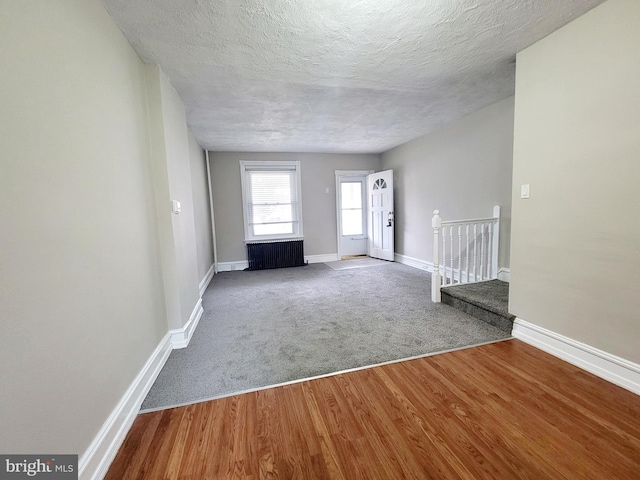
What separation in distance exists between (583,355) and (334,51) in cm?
291

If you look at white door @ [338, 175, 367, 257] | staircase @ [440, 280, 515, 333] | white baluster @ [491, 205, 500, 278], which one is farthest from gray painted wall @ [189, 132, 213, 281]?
white baluster @ [491, 205, 500, 278]

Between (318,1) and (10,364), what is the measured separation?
84.9 inches

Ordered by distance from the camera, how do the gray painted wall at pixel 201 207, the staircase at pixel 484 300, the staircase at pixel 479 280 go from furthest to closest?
the gray painted wall at pixel 201 207
the staircase at pixel 479 280
the staircase at pixel 484 300

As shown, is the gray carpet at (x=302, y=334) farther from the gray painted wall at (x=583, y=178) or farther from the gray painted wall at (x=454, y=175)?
the gray painted wall at (x=454, y=175)

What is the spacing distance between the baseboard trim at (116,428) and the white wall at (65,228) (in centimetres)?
5

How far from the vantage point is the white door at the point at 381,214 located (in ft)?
18.3

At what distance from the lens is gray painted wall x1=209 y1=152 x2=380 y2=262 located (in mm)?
5465

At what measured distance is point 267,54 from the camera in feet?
6.79

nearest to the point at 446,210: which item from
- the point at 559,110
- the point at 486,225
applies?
the point at 486,225

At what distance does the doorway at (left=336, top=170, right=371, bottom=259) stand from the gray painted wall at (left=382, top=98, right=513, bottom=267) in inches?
31.7

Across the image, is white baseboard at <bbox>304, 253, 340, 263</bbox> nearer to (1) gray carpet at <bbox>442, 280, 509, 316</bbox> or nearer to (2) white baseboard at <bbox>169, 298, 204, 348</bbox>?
(1) gray carpet at <bbox>442, 280, 509, 316</bbox>

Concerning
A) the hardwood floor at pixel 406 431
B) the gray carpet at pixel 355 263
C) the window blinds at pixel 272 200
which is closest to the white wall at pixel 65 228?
the hardwood floor at pixel 406 431

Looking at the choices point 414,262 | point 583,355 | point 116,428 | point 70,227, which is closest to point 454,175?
point 414,262

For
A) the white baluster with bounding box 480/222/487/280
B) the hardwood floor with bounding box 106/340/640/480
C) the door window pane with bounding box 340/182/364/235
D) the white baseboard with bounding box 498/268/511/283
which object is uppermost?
the door window pane with bounding box 340/182/364/235
